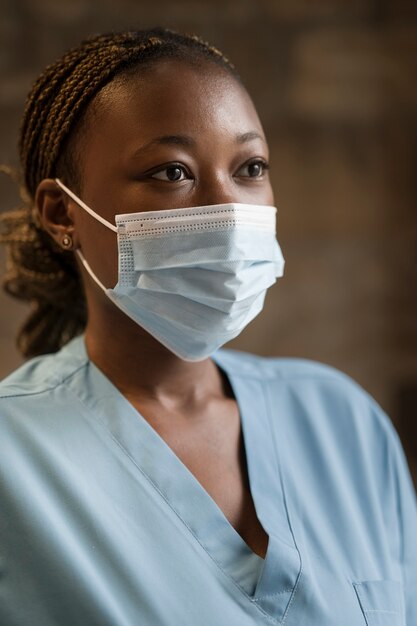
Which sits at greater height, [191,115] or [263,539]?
[191,115]

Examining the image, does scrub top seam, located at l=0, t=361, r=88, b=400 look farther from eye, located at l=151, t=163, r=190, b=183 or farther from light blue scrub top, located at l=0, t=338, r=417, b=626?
eye, located at l=151, t=163, r=190, b=183

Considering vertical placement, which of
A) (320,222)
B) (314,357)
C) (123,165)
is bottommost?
(314,357)

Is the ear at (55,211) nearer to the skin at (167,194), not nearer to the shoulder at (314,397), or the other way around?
the skin at (167,194)

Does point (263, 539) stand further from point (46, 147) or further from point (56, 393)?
point (46, 147)

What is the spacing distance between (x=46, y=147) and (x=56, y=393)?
37 centimetres

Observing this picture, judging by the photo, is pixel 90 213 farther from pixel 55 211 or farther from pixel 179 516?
pixel 179 516

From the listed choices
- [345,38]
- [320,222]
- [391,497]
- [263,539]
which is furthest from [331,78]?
[263,539]

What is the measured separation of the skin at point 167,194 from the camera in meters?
1.14

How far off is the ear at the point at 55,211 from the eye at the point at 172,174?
0.58ft

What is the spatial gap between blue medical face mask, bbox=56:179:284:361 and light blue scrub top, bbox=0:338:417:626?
0.15 metres

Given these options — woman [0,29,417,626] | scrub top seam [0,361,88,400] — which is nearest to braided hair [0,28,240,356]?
woman [0,29,417,626]

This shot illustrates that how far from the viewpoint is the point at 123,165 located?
45.1 inches

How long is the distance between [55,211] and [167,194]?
8.8 inches

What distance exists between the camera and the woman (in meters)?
1.05
